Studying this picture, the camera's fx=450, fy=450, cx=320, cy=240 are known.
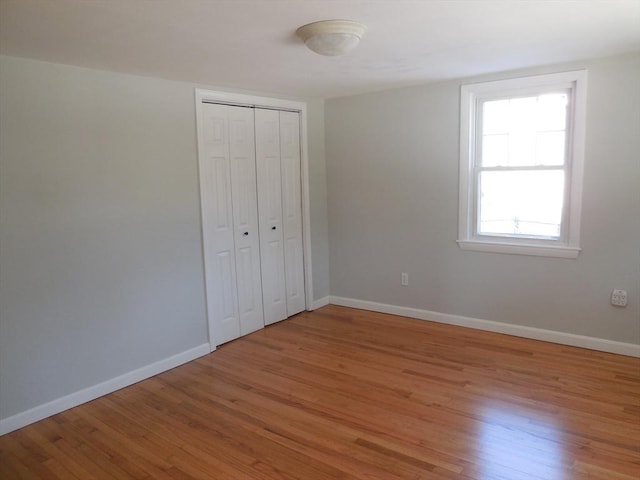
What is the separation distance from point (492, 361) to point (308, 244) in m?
2.20

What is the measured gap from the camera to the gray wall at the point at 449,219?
3.42 metres

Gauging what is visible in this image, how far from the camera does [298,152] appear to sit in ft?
15.4

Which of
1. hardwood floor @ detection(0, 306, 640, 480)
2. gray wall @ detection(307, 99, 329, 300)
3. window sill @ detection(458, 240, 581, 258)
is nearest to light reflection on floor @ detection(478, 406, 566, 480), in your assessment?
hardwood floor @ detection(0, 306, 640, 480)

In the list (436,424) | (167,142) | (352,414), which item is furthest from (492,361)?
(167,142)

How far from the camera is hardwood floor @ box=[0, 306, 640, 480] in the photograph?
7.69 ft

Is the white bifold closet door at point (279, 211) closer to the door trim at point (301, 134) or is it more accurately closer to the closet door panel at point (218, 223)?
the door trim at point (301, 134)

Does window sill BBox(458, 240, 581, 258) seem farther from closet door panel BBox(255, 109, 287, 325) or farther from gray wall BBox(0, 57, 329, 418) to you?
gray wall BBox(0, 57, 329, 418)

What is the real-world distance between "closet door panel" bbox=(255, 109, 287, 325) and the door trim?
115mm

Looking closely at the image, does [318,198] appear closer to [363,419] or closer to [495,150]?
[495,150]

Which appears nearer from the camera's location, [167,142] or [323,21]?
[323,21]

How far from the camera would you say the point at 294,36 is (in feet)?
8.39

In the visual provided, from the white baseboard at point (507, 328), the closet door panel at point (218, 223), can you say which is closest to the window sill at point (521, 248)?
the white baseboard at point (507, 328)

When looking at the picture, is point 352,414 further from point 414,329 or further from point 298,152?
point 298,152

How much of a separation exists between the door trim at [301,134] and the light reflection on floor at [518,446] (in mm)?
2354
